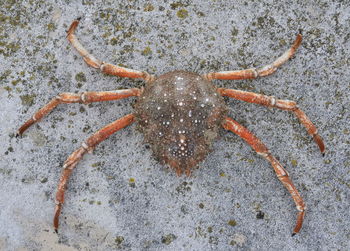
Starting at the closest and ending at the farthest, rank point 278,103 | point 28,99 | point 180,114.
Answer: point 180,114, point 278,103, point 28,99

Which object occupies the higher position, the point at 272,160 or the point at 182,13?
the point at 182,13

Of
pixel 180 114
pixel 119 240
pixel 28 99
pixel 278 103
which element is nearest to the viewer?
pixel 180 114

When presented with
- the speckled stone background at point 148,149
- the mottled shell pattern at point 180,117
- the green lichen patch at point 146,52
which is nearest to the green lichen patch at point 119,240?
the speckled stone background at point 148,149

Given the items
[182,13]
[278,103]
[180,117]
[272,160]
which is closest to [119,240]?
[180,117]

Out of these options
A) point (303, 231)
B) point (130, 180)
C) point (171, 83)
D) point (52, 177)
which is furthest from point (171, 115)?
point (303, 231)

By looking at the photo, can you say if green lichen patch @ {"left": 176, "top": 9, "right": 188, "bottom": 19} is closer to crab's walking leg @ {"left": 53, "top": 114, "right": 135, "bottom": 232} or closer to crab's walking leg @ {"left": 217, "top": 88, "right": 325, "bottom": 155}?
crab's walking leg @ {"left": 217, "top": 88, "right": 325, "bottom": 155}

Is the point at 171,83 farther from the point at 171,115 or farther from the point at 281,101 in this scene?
the point at 281,101

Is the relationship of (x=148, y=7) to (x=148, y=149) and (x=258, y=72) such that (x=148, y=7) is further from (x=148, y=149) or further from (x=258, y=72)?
(x=148, y=149)
